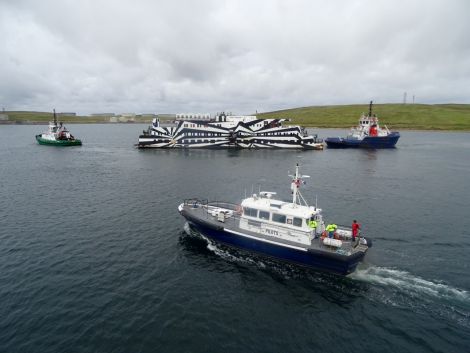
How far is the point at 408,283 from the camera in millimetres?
25531

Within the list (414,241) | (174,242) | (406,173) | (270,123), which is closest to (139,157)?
(270,123)

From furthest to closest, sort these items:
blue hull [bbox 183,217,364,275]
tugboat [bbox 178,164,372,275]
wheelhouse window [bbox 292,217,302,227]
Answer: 1. wheelhouse window [bbox 292,217,302,227]
2. tugboat [bbox 178,164,372,275]
3. blue hull [bbox 183,217,364,275]

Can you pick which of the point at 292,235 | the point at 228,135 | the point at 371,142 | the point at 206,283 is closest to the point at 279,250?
the point at 292,235

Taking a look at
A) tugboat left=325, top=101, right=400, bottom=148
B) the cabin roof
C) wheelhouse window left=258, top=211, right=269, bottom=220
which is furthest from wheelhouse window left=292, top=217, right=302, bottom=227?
tugboat left=325, top=101, right=400, bottom=148

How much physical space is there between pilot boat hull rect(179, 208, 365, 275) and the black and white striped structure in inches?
3287

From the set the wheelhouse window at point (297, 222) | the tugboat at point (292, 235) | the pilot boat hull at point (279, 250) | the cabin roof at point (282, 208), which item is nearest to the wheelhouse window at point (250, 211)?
the tugboat at point (292, 235)

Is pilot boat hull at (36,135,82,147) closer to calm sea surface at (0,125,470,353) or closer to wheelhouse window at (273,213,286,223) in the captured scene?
calm sea surface at (0,125,470,353)

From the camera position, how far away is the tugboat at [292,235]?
2662cm

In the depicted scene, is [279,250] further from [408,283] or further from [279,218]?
[408,283]

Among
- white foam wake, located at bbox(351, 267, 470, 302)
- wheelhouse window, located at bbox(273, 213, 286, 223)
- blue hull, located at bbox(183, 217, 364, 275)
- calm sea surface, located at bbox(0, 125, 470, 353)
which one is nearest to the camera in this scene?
calm sea surface, located at bbox(0, 125, 470, 353)

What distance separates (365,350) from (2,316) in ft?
79.9

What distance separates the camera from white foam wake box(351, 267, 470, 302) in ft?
79.5

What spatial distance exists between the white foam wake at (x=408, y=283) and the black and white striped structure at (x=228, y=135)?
89074mm

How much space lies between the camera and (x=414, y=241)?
3356 cm
